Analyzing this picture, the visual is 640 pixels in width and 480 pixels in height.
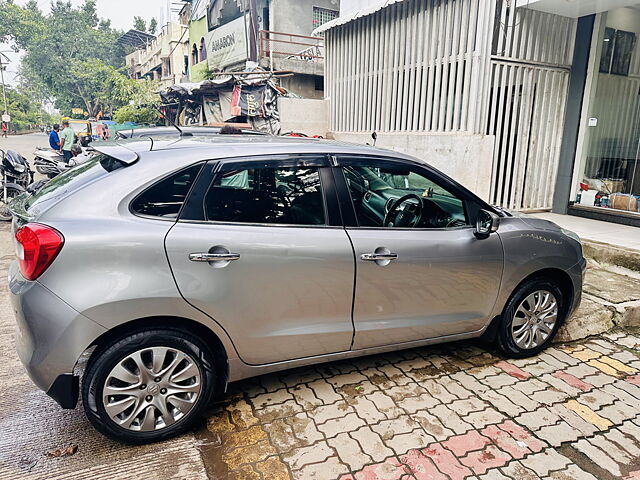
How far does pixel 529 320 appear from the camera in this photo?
11.8 ft

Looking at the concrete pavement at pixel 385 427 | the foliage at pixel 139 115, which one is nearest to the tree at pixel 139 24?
the foliage at pixel 139 115

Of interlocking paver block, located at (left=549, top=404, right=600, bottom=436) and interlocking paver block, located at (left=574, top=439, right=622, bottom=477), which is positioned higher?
interlocking paver block, located at (left=574, top=439, right=622, bottom=477)

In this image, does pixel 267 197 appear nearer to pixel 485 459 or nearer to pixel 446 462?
pixel 446 462

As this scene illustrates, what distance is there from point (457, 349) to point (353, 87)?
7.86 metres

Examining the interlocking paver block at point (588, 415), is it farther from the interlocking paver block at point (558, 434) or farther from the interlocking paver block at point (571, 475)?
the interlocking paver block at point (571, 475)

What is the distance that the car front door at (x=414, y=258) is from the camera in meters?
2.89

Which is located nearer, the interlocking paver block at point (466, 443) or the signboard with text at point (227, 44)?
the interlocking paver block at point (466, 443)

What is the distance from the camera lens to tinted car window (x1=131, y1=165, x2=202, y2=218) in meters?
2.44

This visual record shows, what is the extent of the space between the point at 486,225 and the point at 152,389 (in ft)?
7.75

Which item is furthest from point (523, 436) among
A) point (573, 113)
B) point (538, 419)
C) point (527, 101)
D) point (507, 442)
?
point (573, 113)

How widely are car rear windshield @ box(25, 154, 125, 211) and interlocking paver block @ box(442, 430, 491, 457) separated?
2.42 m

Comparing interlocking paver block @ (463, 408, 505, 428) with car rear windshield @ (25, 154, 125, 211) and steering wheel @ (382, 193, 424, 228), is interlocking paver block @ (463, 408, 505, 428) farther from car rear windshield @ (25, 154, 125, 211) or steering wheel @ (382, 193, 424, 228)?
car rear windshield @ (25, 154, 125, 211)

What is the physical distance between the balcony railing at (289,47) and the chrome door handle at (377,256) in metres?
14.4

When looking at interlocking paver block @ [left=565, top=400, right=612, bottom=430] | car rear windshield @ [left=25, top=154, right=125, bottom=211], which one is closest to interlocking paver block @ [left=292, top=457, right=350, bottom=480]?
interlocking paver block @ [left=565, top=400, right=612, bottom=430]
